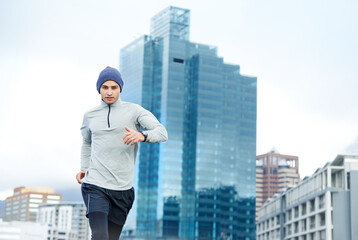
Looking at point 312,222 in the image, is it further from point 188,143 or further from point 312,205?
point 188,143

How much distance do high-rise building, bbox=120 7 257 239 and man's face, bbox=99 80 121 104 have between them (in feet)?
363

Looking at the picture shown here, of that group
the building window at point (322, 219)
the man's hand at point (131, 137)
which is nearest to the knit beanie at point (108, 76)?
the man's hand at point (131, 137)

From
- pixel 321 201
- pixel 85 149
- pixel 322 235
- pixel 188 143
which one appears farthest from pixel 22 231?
pixel 85 149

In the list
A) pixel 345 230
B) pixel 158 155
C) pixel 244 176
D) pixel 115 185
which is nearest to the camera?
pixel 115 185

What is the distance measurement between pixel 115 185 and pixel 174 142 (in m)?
115

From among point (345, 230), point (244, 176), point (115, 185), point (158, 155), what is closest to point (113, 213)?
point (115, 185)

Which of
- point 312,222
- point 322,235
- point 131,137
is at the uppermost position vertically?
point 312,222

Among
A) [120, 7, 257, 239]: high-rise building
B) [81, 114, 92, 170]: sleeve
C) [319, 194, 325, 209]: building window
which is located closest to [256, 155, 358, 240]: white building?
[319, 194, 325, 209]: building window

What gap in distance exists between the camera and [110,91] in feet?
11.9

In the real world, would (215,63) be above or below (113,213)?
above

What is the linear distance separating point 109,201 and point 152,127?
466 millimetres

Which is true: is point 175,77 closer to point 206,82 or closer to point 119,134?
point 206,82

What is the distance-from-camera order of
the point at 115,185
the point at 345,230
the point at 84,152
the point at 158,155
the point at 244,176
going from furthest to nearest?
1. the point at 244,176
2. the point at 158,155
3. the point at 345,230
4. the point at 84,152
5. the point at 115,185

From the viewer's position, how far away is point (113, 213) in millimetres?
3568
